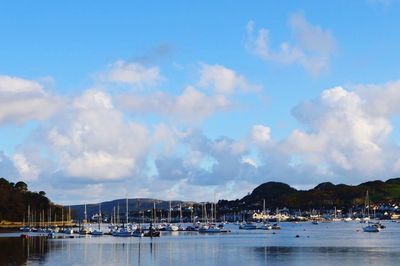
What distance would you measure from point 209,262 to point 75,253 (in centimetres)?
2703

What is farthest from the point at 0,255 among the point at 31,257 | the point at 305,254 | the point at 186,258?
the point at 305,254

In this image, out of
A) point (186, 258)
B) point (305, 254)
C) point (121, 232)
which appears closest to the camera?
point (186, 258)

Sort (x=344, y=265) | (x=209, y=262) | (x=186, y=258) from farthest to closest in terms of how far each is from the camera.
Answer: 1. (x=186, y=258)
2. (x=209, y=262)
3. (x=344, y=265)

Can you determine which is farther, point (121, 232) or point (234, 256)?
point (121, 232)

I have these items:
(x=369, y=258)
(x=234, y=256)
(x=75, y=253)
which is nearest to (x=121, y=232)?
(x=75, y=253)

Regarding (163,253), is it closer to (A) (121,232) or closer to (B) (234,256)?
(B) (234,256)

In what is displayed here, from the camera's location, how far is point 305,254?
9656 centimetres

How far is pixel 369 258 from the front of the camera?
87.9m

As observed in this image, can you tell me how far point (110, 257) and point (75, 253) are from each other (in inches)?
412

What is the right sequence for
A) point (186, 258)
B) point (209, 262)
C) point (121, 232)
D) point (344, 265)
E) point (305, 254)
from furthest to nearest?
point (121, 232), point (305, 254), point (186, 258), point (209, 262), point (344, 265)

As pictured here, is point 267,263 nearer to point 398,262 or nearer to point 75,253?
point 398,262

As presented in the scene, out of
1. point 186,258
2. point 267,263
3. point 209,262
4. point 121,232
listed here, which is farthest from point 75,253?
point 121,232

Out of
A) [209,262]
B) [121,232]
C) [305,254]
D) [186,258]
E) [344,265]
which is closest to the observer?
[344,265]

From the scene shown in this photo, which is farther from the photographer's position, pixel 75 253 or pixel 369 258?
pixel 75 253
